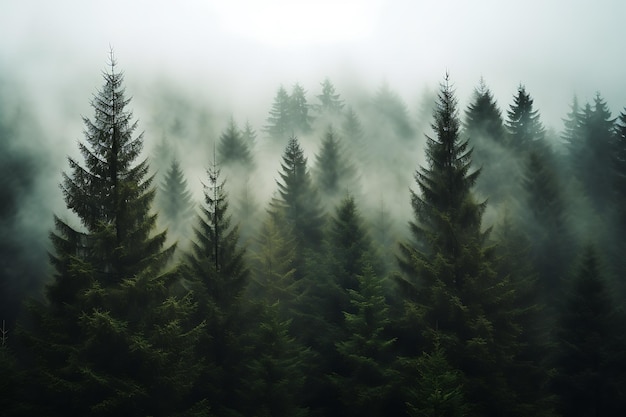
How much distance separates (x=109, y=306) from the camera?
49.1ft

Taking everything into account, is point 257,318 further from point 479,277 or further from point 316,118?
point 316,118

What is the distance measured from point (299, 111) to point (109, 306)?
51.3 metres

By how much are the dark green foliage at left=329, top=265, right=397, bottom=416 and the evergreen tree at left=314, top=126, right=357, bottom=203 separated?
1514 centimetres

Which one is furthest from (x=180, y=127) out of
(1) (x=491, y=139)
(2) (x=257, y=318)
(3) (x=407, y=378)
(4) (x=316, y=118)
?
(3) (x=407, y=378)

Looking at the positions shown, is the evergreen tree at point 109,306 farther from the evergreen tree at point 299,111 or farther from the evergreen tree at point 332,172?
the evergreen tree at point 299,111

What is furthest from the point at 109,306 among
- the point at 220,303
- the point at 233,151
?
the point at 233,151

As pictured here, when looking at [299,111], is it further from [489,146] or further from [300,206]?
[300,206]

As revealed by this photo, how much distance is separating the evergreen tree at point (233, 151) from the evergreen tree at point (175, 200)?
4.63 meters

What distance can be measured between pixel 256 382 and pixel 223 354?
2146mm

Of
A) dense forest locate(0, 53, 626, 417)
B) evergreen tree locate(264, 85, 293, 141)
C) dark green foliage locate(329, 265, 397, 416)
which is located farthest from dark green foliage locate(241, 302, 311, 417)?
evergreen tree locate(264, 85, 293, 141)

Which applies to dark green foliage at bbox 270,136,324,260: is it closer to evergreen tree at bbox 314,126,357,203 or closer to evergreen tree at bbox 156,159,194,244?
evergreen tree at bbox 314,126,357,203

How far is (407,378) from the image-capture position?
18.8m

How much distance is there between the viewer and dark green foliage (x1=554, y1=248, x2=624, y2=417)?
81.3 ft

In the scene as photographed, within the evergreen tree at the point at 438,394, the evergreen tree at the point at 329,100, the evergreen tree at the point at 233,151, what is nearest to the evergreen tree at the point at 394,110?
the evergreen tree at the point at 329,100
